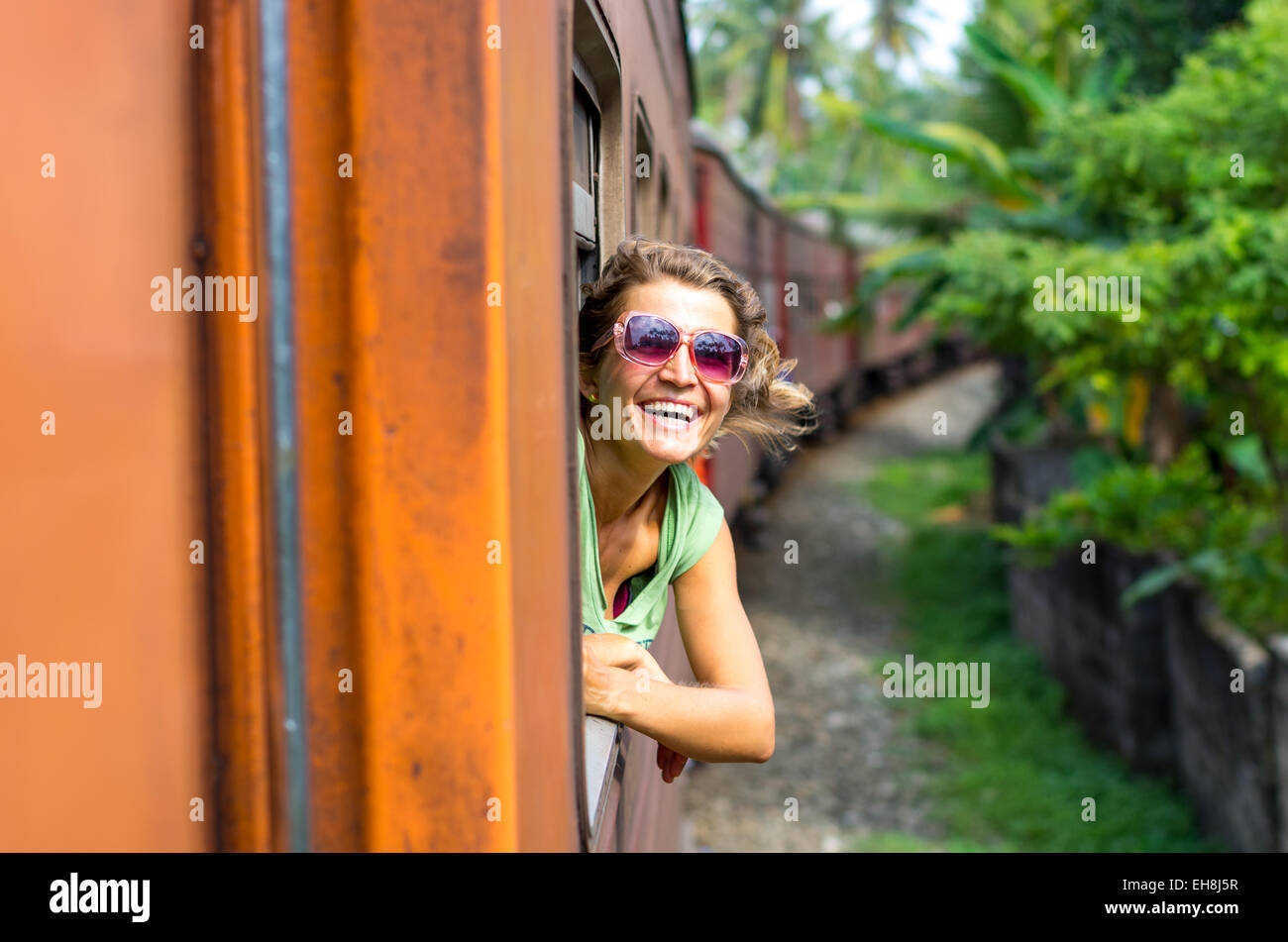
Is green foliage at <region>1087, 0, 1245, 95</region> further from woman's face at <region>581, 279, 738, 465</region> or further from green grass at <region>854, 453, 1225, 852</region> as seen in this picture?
woman's face at <region>581, 279, 738, 465</region>

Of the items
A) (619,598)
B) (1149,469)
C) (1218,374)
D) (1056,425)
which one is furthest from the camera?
(1056,425)

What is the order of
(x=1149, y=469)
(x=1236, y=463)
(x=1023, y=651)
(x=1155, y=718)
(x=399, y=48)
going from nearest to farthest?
1. (x=399, y=48)
2. (x=1155, y=718)
3. (x=1236, y=463)
4. (x=1149, y=469)
5. (x=1023, y=651)

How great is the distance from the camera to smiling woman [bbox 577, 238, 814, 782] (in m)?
1.38

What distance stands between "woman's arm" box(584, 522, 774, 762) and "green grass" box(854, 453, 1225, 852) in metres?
6.35

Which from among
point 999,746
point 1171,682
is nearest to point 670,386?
point 1171,682

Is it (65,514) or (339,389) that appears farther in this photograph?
(339,389)

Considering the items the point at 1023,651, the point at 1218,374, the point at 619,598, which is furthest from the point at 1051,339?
the point at 619,598

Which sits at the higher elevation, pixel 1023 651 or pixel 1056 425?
pixel 1056 425

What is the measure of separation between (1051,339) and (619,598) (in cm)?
662

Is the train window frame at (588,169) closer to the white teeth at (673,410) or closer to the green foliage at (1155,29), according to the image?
the white teeth at (673,410)

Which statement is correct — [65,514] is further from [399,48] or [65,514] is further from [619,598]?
[619,598]

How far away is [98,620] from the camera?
2.97 ft

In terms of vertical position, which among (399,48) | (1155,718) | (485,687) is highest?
(399,48)

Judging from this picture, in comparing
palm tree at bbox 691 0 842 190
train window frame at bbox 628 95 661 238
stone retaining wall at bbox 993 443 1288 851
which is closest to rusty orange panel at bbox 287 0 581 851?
train window frame at bbox 628 95 661 238
